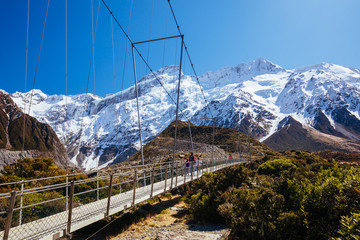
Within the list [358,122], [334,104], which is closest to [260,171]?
[358,122]

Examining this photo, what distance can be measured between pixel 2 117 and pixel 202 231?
78.2 m

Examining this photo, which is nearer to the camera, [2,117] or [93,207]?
[93,207]

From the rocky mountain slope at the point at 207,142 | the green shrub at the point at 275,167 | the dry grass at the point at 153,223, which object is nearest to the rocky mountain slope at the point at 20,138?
the rocky mountain slope at the point at 207,142

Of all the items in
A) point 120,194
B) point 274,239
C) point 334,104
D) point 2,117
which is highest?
point 334,104

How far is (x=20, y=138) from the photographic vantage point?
2515 inches

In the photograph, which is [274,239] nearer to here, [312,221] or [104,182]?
[312,221]

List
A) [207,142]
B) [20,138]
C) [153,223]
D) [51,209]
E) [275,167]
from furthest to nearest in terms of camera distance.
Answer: [207,142] < [20,138] < [275,167] < [153,223] < [51,209]

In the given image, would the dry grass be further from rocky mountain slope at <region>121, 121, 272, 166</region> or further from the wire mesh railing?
rocky mountain slope at <region>121, 121, 272, 166</region>

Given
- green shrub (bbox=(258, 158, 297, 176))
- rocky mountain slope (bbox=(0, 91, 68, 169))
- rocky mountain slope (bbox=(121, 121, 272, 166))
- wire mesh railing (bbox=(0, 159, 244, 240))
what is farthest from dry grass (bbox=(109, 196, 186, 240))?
rocky mountain slope (bbox=(0, 91, 68, 169))

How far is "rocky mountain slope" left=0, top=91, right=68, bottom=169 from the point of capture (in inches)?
2204

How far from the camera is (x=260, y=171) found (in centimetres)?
2181

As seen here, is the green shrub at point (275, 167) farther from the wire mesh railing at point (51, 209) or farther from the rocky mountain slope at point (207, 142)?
the rocky mountain slope at point (207, 142)

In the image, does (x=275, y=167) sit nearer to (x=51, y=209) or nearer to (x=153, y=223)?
(x=153, y=223)

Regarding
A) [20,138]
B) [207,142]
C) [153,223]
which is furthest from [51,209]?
[207,142]
